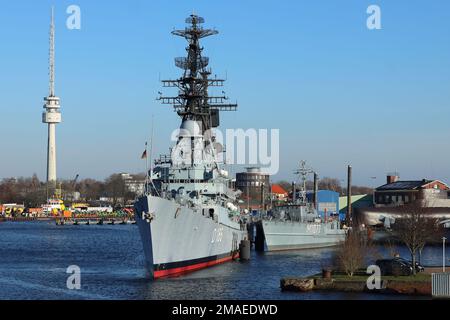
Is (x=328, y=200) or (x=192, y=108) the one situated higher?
(x=192, y=108)

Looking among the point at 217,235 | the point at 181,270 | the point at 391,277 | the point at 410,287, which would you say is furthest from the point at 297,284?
the point at 217,235

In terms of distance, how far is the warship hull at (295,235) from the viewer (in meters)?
89.6

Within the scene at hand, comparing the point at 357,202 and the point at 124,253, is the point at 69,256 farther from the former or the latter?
the point at 357,202

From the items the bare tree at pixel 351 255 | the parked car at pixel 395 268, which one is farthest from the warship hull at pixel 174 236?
the parked car at pixel 395 268

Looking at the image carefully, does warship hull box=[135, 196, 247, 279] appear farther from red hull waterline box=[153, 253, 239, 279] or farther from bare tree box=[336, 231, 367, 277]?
bare tree box=[336, 231, 367, 277]

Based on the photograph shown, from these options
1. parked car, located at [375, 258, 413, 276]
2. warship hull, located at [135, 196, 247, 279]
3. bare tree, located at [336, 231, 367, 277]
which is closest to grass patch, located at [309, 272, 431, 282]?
bare tree, located at [336, 231, 367, 277]

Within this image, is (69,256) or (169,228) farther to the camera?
(69,256)

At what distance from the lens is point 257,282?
55969mm

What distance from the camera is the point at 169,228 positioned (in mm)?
55000

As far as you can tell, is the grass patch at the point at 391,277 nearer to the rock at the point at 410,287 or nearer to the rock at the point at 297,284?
the rock at the point at 410,287

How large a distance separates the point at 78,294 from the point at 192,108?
3133 centimetres

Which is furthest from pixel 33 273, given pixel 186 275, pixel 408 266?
pixel 408 266
